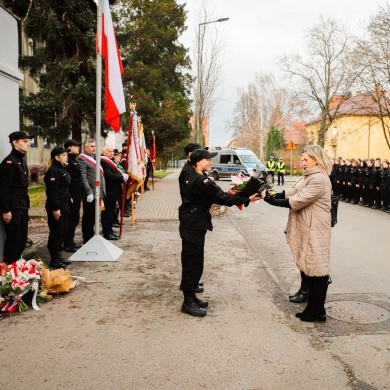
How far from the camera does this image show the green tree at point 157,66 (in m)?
30.3

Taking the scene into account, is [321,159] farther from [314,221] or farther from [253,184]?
[253,184]

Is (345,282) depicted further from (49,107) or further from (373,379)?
(49,107)

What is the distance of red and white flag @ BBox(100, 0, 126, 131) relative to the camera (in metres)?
8.41

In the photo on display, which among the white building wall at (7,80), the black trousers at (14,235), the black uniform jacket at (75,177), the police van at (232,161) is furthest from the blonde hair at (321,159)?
the police van at (232,161)

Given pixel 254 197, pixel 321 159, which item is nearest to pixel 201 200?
pixel 254 197

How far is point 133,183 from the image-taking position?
10.4 m

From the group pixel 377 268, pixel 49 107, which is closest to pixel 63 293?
pixel 377 268

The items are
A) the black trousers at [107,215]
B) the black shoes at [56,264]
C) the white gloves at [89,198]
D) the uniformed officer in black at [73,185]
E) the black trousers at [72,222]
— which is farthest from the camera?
the black trousers at [107,215]

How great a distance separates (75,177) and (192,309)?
13.9 ft

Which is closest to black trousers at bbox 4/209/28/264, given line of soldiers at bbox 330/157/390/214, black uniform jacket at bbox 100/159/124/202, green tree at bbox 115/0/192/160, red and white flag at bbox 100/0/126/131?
red and white flag at bbox 100/0/126/131

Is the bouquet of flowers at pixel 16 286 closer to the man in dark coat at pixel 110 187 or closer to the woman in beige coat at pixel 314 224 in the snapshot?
the woman in beige coat at pixel 314 224

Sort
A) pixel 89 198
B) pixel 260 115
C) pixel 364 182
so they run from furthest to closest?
pixel 260 115 < pixel 364 182 < pixel 89 198

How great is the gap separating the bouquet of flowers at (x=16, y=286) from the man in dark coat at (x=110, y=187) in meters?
4.19

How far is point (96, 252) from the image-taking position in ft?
26.5
